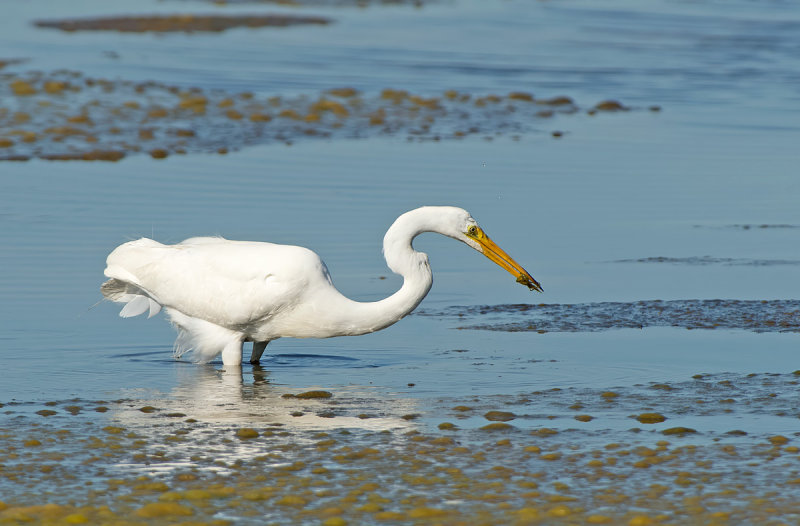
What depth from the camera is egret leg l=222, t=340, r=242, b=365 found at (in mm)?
8133

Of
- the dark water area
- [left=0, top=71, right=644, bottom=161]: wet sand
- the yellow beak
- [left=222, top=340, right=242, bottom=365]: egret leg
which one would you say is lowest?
[left=222, top=340, right=242, bottom=365]: egret leg

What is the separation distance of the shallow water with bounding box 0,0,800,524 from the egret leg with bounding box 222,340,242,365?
119 millimetres

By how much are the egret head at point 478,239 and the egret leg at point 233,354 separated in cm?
142

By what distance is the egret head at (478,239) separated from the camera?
26.0ft

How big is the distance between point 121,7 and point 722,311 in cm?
2466

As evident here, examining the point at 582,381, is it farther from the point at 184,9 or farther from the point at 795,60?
the point at 184,9

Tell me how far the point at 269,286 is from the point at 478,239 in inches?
48.7

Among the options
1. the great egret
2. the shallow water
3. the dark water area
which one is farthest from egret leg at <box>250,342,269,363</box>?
the dark water area

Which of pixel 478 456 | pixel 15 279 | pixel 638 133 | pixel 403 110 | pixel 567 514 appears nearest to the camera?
pixel 567 514

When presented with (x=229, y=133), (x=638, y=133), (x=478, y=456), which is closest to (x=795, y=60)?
(x=638, y=133)

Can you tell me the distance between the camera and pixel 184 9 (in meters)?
31.4

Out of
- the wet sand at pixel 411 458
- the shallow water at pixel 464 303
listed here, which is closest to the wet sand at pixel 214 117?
the shallow water at pixel 464 303

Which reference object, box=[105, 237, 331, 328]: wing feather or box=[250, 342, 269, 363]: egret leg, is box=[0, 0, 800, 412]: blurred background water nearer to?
box=[250, 342, 269, 363]: egret leg

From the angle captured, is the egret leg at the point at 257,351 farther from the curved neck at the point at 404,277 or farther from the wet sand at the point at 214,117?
the wet sand at the point at 214,117
